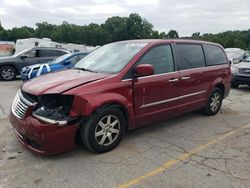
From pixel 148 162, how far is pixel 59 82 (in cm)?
174

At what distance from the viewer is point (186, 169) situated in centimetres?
354

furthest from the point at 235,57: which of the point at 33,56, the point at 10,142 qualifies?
the point at 10,142

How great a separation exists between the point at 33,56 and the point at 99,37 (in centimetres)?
7317

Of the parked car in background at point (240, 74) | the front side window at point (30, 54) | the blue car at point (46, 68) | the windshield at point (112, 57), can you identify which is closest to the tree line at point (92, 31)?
the front side window at point (30, 54)

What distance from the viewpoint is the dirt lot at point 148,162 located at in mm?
3229

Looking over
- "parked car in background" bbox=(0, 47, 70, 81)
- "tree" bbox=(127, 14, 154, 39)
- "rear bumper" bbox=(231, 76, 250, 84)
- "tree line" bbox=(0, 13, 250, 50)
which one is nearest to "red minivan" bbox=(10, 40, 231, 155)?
"rear bumper" bbox=(231, 76, 250, 84)

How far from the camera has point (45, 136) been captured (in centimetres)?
345

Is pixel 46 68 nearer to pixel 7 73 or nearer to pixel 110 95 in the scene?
pixel 7 73

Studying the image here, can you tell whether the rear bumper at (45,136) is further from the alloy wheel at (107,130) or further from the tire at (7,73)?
the tire at (7,73)

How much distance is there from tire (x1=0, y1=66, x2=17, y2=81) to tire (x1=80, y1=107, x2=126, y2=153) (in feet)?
31.7

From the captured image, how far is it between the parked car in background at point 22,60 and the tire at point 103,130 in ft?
30.5

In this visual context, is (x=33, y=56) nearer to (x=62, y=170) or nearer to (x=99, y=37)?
(x=62, y=170)

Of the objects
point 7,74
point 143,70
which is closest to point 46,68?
point 7,74

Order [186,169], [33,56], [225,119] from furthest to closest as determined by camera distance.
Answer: [33,56], [225,119], [186,169]
